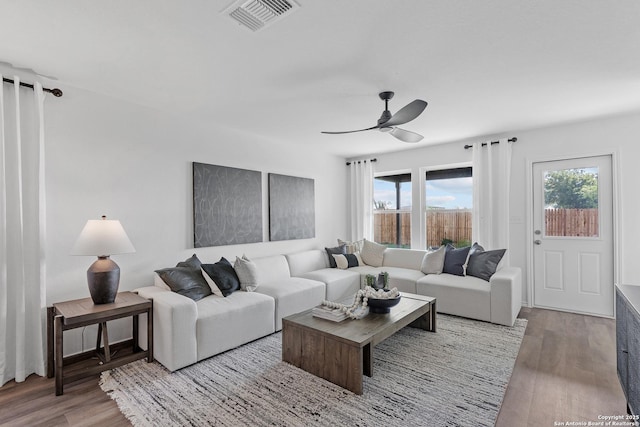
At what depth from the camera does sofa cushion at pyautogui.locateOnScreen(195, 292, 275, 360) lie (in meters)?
2.74

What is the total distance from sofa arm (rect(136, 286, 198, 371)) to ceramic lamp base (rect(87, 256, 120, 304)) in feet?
1.05

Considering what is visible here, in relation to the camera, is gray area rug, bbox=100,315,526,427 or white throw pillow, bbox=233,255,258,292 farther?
white throw pillow, bbox=233,255,258,292

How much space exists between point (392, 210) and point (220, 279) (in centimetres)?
354

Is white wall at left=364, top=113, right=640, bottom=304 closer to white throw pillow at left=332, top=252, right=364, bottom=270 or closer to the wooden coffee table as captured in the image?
white throw pillow at left=332, top=252, right=364, bottom=270

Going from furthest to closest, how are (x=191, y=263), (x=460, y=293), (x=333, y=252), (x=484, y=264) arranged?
(x=333, y=252), (x=484, y=264), (x=460, y=293), (x=191, y=263)

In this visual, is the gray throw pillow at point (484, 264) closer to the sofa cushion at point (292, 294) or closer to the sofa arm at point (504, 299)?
the sofa arm at point (504, 299)

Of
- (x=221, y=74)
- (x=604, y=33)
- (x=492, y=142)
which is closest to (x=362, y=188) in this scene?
(x=492, y=142)

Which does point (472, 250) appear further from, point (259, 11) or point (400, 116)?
point (259, 11)

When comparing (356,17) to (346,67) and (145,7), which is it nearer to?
(346,67)

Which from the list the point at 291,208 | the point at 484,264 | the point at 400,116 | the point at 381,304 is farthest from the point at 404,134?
the point at 291,208

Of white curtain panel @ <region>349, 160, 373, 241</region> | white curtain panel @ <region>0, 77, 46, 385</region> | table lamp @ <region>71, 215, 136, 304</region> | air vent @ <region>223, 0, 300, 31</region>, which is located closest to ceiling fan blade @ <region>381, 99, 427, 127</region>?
air vent @ <region>223, 0, 300, 31</region>

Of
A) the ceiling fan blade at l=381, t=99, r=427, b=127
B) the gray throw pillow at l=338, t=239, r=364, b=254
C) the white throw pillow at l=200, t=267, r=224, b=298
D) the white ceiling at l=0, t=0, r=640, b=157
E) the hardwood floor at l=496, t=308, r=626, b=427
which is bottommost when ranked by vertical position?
the hardwood floor at l=496, t=308, r=626, b=427

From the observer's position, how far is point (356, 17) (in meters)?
1.87

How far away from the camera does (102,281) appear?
2.57 metres
